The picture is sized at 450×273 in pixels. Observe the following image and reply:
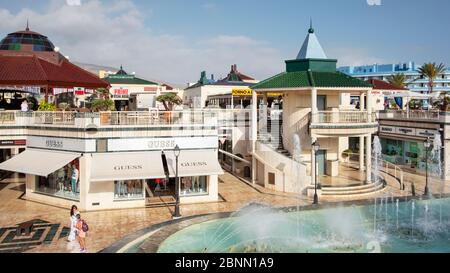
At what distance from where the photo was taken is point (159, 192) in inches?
1017

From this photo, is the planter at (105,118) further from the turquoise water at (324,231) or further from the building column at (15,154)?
the turquoise water at (324,231)

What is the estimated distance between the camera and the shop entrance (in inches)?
946

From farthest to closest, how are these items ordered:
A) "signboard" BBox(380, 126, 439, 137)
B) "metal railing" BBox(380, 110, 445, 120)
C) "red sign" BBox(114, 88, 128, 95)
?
1. "red sign" BBox(114, 88, 128, 95)
2. "metal railing" BBox(380, 110, 445, 120)
3. "signboard" BBox(380, 126, 439, 137)

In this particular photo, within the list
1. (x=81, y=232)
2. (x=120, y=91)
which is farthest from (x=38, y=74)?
(x=120, y=91)

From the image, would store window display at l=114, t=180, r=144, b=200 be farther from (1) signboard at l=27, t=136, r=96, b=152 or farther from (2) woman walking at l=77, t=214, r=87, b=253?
(2) woman walking at l=77, t=214, r=87, b=253

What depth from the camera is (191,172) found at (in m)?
22.7

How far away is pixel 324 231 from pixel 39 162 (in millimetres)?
16119

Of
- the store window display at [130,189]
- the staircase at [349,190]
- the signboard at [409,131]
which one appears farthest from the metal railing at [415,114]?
the store window display at [130,189]

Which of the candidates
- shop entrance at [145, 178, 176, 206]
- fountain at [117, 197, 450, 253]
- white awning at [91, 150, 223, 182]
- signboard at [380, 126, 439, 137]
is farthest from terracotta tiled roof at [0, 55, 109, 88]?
signboard at [380, 126, 439, 137]

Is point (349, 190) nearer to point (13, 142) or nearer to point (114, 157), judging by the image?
point (114, 157)

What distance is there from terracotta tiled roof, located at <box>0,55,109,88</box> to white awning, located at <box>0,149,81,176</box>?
5159 mm
